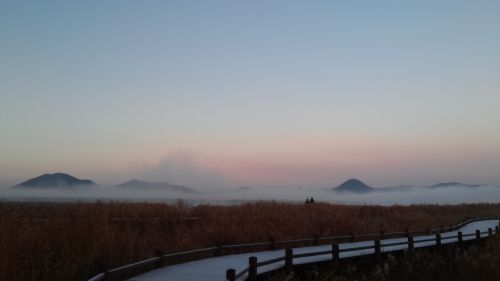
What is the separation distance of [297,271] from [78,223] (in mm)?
5912

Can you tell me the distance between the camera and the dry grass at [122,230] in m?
10.7

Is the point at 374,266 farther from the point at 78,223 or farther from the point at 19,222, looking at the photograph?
the point at 19,222

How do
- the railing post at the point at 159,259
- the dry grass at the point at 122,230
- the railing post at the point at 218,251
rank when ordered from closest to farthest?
the dry grass at the point at 122,230
the railing post at the point at 159,259
the railing post at the point at 218,251

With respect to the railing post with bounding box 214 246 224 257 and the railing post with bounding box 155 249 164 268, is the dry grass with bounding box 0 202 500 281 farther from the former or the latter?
the railing post with bounding box 214 246 224 257

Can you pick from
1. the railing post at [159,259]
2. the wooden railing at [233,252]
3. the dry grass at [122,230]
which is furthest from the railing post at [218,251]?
the railing post at [159,259]

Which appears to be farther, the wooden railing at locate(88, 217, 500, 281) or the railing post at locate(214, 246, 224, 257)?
the railing post at locate(214, 246, 224, 257)

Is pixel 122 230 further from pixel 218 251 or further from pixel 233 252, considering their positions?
pixel 233 252

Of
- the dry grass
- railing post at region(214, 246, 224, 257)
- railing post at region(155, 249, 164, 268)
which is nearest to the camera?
the dry grass

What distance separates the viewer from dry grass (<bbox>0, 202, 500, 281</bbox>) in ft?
35.0

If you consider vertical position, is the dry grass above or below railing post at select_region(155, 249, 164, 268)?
above

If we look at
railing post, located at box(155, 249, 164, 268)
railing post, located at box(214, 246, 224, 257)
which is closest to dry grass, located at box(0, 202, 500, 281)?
railing post, located at box(155, 249, 164, 268)

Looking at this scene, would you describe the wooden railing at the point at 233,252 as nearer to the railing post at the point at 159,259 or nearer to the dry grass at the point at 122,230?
the railing post at the point at 159,259

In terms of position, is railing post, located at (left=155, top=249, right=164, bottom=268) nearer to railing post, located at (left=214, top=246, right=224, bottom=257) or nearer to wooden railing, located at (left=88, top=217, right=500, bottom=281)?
wooden railing, located at (left=88, top=217, right=500, bottom=281)

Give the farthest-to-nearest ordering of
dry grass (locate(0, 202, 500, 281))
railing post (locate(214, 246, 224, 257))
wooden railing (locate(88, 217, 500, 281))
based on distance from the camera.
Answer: railing post (locate(214, 246, 224, 257)) < wooden railing (locate(88, 217, 500, 281)) < dry grass (locate(0, 202, 500, 281))
